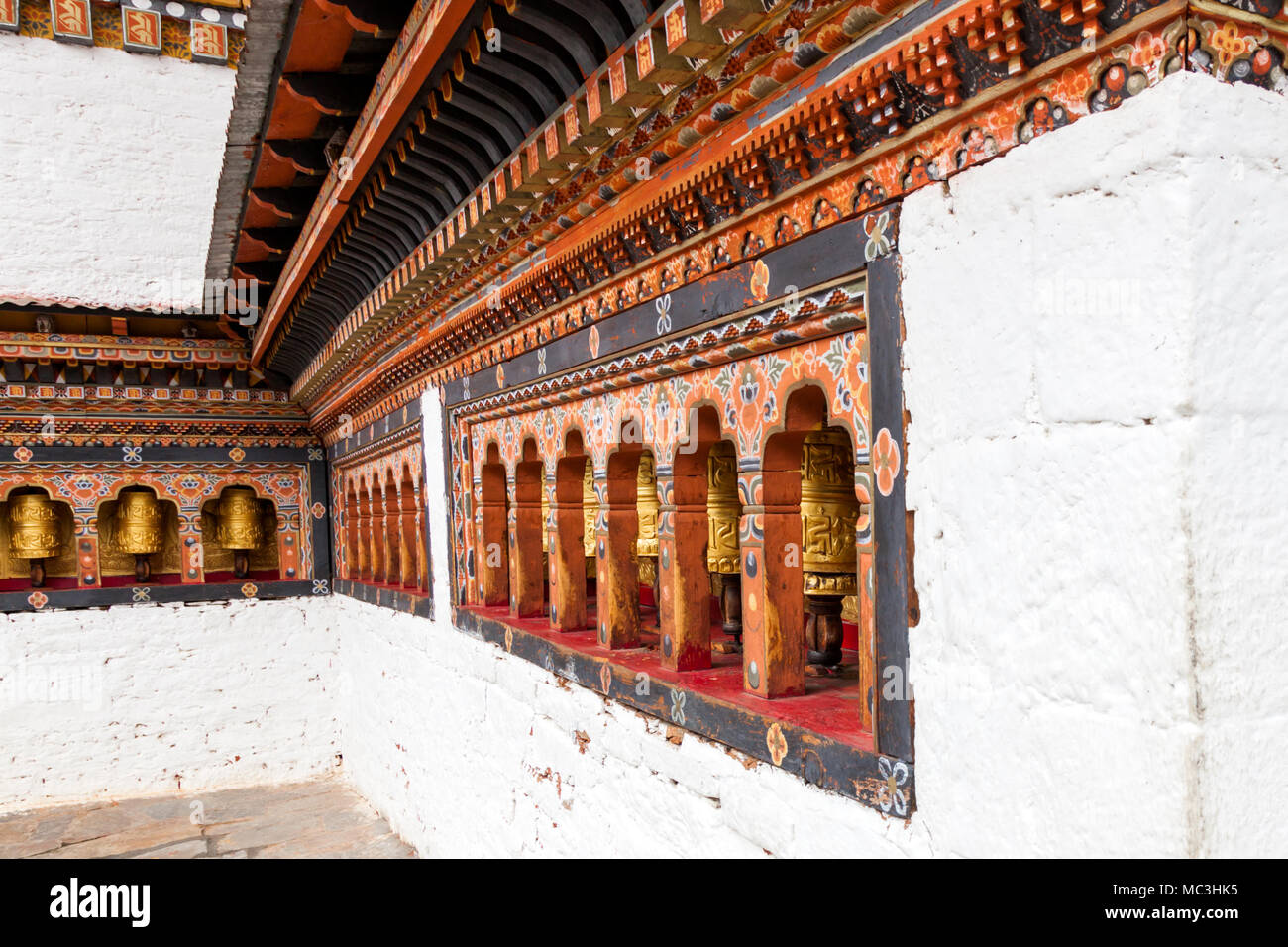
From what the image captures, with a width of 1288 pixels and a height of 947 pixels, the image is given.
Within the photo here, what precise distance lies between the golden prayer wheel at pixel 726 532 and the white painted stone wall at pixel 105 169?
17.4ft

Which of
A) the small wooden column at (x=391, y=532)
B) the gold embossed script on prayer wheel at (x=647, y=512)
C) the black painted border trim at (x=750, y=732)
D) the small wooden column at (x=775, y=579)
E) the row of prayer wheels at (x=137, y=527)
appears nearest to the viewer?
the black painted border trim at (x=750, y=732)

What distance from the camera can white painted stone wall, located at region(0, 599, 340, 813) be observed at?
6.75m

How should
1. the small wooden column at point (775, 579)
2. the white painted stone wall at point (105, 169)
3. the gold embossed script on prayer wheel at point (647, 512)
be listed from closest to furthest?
1. the small wooden column at point (775, 579)
2. the gold embossed script on prayer wheel at point (647, 512)
3. the white painted stone wall at point (105, 169)

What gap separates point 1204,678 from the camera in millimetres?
1232

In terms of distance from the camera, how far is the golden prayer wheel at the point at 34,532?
6793 mm

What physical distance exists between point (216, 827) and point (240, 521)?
2298 mm

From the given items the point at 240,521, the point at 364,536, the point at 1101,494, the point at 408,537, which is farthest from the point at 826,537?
the point at 240,521

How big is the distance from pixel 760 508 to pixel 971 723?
78 centimetres

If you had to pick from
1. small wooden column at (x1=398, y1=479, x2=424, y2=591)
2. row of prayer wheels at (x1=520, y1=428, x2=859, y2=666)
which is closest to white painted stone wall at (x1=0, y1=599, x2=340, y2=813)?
small wooden column at (x1=398, y1=479, x2=424, y2=591)

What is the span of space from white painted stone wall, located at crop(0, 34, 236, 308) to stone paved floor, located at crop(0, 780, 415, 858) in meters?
3.79

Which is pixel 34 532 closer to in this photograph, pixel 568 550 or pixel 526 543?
pixel 526 543

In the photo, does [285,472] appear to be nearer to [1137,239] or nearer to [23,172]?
[23,172]

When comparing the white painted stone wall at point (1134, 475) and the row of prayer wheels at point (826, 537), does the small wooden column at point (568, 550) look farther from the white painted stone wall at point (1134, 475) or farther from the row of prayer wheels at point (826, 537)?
the white painted stone wall at point (1134, 475)

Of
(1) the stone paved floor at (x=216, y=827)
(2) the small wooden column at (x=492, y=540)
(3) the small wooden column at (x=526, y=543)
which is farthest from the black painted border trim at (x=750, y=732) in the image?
(1) the stone paved floor at (x=216, y=827)
